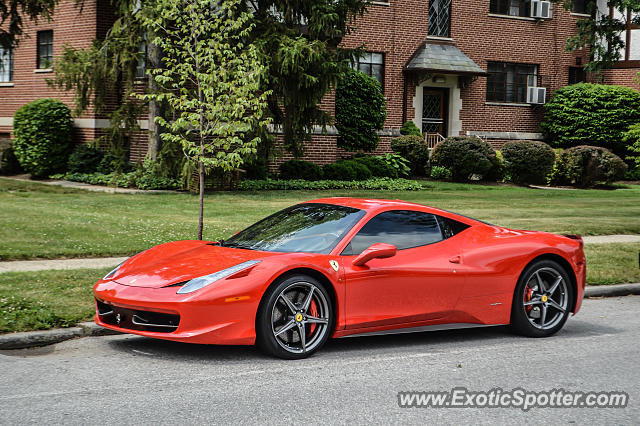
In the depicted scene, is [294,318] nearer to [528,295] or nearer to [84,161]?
[528,295]

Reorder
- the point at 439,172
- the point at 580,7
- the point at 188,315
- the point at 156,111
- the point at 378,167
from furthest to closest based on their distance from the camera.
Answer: the point at 580,7
the point at 439,172
the point at 378,167
the point at 156,111
the point at 188,315

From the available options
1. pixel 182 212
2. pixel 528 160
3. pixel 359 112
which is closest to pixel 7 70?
pixel 359 112

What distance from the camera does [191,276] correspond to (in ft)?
20.8

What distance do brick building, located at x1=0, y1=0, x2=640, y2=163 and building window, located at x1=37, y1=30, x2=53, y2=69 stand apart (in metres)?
0.03

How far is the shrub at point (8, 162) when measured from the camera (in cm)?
2577

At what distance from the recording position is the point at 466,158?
88.8 ft

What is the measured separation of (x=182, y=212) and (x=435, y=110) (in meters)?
18.3

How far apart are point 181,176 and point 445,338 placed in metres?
14.7

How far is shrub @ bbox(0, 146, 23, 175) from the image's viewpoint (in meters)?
25.8

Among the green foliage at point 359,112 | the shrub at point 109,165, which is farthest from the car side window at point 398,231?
the green foliage at point 359,112

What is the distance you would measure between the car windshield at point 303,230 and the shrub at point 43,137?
1883cm

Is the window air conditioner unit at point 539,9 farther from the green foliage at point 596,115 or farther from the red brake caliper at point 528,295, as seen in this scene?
the red brake caliper at point 528,295

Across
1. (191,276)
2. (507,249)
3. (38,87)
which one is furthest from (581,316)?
(38,87)

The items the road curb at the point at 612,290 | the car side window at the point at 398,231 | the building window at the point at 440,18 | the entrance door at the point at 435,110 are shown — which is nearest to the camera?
the car side window at the point at 398,231
